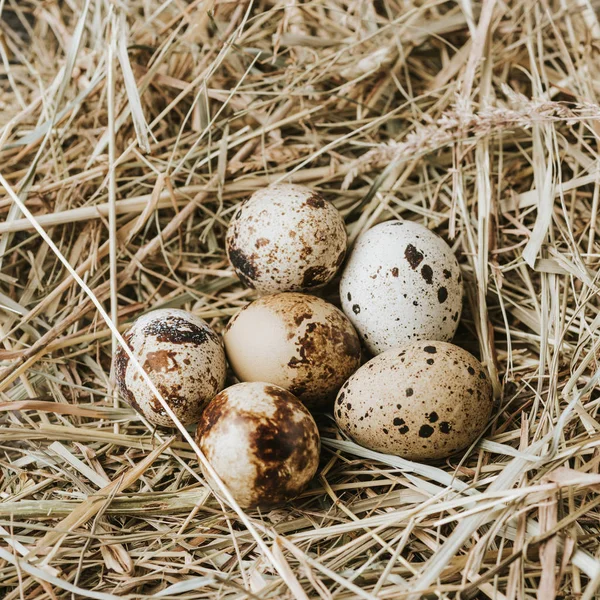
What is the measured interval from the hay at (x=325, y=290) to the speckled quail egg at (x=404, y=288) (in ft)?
0.54

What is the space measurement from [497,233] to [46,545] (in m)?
1.53

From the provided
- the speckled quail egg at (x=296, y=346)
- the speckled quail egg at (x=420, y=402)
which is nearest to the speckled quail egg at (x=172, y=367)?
the speckled quail egg at (x=296, y=346)

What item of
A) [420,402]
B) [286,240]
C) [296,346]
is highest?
[286,240]

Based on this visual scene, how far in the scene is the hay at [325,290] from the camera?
4.29ft

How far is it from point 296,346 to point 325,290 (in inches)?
17.2

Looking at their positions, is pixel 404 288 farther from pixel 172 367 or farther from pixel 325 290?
pixel 172 367

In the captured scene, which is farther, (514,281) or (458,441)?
(514,281)

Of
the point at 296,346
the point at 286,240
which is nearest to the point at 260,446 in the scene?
the point at 296,346

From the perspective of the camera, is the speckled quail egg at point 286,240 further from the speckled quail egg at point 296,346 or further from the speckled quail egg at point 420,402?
the speckled quail egg at point 420,402

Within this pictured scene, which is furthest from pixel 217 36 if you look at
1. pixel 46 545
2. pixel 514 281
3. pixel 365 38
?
pixel 46 545

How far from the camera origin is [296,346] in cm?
156

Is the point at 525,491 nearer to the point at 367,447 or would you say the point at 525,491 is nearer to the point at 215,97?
the point at 367,447

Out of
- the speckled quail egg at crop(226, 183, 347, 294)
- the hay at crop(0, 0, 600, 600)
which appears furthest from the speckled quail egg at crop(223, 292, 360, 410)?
the hay at crop(0, 0, 600, 600)

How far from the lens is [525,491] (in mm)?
1203
